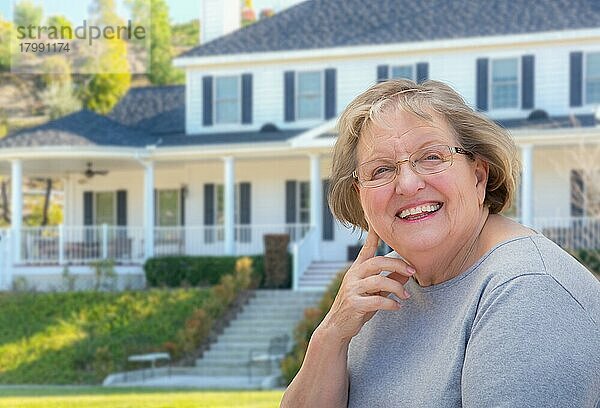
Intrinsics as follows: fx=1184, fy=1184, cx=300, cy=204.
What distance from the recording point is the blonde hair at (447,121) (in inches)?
112

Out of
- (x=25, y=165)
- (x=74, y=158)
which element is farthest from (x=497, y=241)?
(x=25, y=165)

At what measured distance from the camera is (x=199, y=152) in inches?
1139

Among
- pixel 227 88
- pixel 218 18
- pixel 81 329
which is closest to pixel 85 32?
pixel 227 88

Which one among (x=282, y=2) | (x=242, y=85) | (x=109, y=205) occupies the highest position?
(x=282, y=2)

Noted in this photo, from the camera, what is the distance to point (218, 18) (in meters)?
33.9

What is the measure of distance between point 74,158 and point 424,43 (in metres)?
9.15

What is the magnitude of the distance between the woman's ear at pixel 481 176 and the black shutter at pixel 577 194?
2442 centimetres

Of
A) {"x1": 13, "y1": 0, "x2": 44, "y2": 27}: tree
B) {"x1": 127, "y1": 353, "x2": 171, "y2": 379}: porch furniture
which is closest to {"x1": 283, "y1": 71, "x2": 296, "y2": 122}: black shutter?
{"x1": 13, "y1": 0, "x2": 44, "y2": 27}: tree

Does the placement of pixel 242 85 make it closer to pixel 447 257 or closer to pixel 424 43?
pixel 424 43

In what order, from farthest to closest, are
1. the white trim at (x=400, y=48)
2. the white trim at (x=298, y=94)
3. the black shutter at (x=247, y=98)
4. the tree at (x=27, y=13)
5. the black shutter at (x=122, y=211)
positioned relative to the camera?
the tree at (x=27, y=13) < the black shutter at (x=122, y=211) < the black shutter at (x=247, y=98) < the white trim at (x=298, y=94) < the white trim at (x=400, y=48)

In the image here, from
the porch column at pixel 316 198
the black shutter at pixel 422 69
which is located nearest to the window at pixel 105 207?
the porch column at pixel 316 198

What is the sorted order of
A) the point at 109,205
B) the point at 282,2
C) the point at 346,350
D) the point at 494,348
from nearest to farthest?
1. the point at 494,348
2. the point at 346,350
3. the point at 109,205
4. the point at 282,2

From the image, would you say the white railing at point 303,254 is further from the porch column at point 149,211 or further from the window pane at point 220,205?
the window pane at point 220,205

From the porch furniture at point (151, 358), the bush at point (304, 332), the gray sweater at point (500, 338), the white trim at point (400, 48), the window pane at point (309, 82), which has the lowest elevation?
the porch furniture at point (151, 358)
